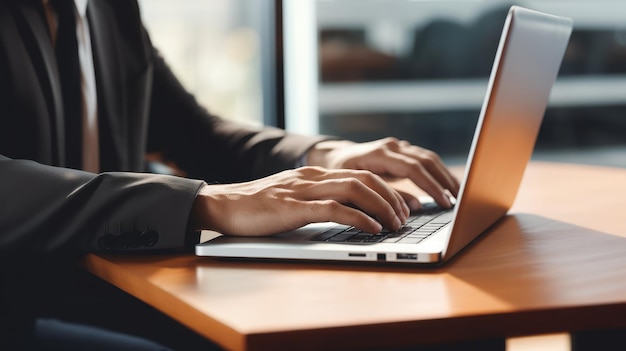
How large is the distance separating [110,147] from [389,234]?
732 millimetres

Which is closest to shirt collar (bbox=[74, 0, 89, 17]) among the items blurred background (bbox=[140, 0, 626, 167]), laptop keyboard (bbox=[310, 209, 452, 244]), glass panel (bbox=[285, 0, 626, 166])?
blurred background (bbox=[140, 0, 626, 167])

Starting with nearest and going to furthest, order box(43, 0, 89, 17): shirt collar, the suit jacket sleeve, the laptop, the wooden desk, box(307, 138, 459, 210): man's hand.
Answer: the wooden desk → the laptop → the suit jacket sleeve → box(307, 138, 459, 210): man's hand → box(43, 0, 89, 17): shirt collar

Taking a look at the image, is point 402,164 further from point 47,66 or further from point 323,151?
point 47,66

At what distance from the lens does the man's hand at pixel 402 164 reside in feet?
3.58

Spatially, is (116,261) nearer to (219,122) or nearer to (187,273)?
(187,273)

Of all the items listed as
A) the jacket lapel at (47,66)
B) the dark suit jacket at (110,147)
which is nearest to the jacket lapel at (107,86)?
the dark suit jacket at (110,147)

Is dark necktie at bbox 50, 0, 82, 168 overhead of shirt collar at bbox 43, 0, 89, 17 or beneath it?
beneath

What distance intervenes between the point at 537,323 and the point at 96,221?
1.55 ft

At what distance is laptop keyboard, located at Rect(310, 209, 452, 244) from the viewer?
2.65 feet

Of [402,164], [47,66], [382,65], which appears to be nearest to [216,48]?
[47,66]

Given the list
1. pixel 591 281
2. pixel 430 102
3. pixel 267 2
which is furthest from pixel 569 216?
pixel 430 102

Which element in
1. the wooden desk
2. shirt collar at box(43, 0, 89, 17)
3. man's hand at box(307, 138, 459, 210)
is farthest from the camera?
shirt collar at box(43, 0, 89, 17)

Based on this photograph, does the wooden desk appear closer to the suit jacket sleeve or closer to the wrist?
the suit jacket sleeve

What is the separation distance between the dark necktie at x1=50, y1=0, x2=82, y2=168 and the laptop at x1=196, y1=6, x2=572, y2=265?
1.80 feet
